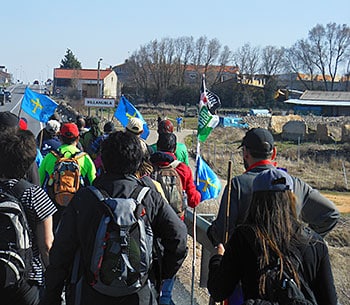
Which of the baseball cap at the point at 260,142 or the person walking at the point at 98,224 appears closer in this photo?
the person walking at the point at 98,224

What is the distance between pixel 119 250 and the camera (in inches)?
143

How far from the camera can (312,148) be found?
55.1m

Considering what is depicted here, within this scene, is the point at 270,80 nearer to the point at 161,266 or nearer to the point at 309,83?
the point at 309,83

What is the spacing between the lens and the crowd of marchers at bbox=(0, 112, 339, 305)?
3314mm

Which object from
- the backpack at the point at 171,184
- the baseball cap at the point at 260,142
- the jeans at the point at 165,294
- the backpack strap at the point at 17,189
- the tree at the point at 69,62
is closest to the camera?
the backpack strap at the point at 17,189

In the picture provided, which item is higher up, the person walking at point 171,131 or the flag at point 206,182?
the person walking at point 171,131

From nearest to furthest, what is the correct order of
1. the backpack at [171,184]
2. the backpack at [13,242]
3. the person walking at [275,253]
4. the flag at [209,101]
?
the person walking at [275,253], the backpack at [13,242], the backpack at [171,184], the flag at [209,101]

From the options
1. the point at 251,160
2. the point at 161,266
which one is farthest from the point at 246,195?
the point at 161,266

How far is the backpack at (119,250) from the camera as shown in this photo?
3641mm

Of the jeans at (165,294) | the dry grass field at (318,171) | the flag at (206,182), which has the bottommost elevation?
the dry grass field at (318,171)

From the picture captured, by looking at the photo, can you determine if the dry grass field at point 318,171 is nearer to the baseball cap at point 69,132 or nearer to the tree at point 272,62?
the baseball cap at point 69,132

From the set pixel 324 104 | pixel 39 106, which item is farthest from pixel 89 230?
pixel 324 104

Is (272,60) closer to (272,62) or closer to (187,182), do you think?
(272,62)

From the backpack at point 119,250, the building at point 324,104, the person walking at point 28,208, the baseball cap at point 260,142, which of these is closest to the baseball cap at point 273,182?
the backpack at point 119,250
